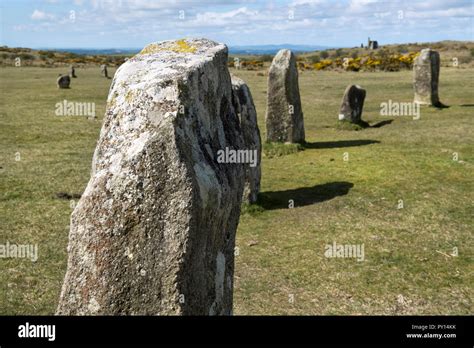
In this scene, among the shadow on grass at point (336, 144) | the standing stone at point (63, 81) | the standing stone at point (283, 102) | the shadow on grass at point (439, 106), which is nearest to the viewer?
the standing stone at point (283, 102)

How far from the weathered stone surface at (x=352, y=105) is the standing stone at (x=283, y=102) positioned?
4.58 meters

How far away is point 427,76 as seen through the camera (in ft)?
94.5

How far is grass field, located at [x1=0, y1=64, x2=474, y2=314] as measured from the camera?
9.57m

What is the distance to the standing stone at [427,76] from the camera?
1129 inches

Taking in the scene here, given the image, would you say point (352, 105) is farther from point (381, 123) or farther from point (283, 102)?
point (283, 102)

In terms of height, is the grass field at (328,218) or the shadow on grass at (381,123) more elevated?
the shadow on grass at (381,123)

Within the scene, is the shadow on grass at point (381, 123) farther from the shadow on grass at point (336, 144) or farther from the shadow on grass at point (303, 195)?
the shadow on grass at point (303, 195)

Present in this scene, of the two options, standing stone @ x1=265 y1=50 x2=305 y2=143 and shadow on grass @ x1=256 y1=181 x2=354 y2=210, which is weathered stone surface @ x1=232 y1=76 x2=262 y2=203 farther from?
standing stone @ x1=265 y1=50 x2=305 y2=143

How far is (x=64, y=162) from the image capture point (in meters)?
18.1

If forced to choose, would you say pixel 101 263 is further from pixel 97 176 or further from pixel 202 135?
pixel 202 135

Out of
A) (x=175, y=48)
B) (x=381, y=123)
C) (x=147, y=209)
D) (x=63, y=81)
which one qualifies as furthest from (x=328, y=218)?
(x=63, y=81)

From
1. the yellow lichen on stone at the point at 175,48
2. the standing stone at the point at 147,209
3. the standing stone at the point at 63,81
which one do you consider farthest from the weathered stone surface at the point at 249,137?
the standing stone at the point at 63,81

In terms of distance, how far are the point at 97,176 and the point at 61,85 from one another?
35396mm

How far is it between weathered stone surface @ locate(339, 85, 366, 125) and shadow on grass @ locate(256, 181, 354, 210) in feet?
30.9
